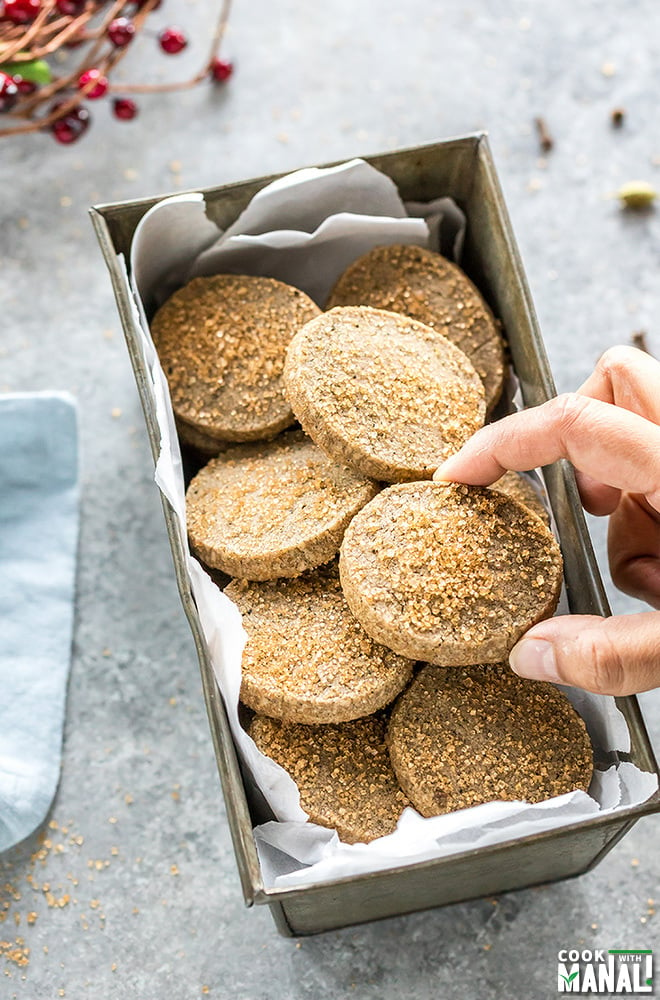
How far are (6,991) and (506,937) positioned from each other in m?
0.74

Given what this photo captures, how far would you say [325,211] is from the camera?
1594 mm

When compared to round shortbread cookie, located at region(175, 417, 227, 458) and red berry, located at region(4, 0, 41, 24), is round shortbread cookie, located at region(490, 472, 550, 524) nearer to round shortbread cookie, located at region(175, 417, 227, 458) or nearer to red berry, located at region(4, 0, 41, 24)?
round shortbread cookie, located at region(175, 417, 227, 458)

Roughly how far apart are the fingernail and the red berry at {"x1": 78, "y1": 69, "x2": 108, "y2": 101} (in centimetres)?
123

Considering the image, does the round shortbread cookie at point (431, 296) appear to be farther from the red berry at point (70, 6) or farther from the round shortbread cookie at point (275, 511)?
the red berry at point (70, 6)

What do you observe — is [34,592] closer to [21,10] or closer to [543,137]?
[21,10]

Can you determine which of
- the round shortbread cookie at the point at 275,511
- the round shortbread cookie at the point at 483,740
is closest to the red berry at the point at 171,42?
the round shortbread cookie at the point at 275,511

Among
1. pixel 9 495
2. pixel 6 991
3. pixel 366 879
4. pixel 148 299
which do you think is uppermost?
pixel 148 299

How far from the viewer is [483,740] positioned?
1363 mm

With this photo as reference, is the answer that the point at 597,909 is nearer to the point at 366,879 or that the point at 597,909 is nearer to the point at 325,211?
the point at 366,879

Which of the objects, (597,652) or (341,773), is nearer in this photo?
(597,652)

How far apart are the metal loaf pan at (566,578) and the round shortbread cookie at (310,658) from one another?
0.09 meters

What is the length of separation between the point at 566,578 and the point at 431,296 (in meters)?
0.46

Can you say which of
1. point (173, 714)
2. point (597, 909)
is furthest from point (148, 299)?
point (597, 909)

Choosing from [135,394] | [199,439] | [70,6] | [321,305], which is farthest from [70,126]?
[199,439]
